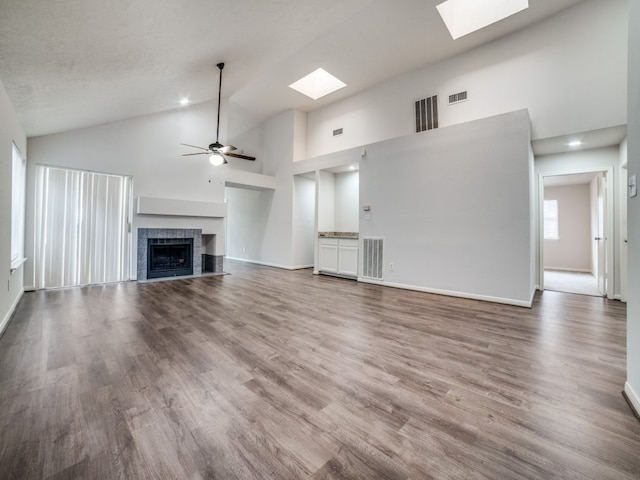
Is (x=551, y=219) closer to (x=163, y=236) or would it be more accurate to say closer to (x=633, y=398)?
(x=633, y=398)

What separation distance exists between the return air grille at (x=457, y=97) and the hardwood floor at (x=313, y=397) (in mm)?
4059

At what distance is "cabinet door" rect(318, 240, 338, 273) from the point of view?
627 cm

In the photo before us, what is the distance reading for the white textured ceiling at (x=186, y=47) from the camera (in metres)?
2.17

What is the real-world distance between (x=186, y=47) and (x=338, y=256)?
4541 millimetres

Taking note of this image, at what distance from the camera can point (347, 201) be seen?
715cm

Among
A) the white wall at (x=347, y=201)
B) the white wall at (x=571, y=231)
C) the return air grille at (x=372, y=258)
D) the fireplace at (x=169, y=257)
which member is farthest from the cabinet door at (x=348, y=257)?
the white wall at (x=571, y=231)

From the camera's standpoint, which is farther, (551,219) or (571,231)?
(551,219)

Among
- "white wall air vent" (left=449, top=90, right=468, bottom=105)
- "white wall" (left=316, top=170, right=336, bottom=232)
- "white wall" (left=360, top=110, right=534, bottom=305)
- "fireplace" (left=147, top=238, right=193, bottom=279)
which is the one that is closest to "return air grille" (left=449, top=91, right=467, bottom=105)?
"white wall air vent" (left=449, top=90, right=468, bottom=105)

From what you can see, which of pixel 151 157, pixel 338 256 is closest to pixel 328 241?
pixel 338 256

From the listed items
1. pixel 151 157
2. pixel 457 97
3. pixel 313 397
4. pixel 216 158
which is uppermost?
pixel 457 97

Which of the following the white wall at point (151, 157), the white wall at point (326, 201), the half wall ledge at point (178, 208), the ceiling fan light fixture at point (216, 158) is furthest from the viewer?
the white wall at point (326, 201)

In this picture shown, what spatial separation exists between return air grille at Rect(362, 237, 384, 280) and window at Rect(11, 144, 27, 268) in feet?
17.3

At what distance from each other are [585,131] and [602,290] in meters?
2.75

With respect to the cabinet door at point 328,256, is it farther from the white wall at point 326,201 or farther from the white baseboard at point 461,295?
the white baseboard at point 461,295
